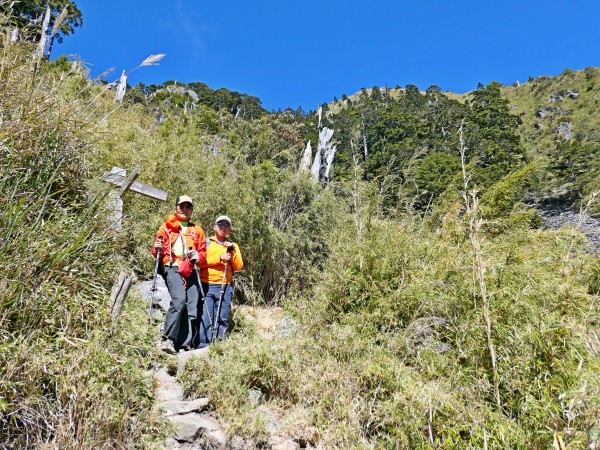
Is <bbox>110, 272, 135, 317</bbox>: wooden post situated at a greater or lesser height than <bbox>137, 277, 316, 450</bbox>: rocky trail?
greater

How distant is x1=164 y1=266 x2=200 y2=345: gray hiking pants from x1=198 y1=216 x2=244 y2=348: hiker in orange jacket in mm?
179

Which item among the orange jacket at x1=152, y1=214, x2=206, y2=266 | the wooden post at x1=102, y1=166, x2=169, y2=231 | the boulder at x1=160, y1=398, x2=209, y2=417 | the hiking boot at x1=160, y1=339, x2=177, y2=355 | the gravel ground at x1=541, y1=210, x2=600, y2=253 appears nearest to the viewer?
the boulder at x1=160, y1=398, x2=209, y2=417

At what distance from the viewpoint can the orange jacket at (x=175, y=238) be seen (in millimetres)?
4090

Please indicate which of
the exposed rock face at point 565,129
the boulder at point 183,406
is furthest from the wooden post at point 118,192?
the exposed rock face at point 565,129

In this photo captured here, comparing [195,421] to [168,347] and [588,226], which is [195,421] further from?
[588,226]

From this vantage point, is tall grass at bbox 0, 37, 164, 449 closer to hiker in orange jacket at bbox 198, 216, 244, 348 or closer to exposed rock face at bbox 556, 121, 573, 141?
hiker in orange jacket at bbox 198, 216, 244, 348

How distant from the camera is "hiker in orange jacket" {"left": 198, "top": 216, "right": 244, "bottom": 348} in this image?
4.32 metres

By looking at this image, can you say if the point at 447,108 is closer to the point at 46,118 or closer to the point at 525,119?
the point at 525,119

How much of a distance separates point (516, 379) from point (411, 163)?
354 centimetres

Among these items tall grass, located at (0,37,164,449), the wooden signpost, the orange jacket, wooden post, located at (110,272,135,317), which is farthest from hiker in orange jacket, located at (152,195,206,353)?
wooden post, located at (110,272,135,317)

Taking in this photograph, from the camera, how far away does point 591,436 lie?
4.66 ft

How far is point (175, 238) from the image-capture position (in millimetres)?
4172

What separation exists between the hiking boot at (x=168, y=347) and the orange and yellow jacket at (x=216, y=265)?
0.87 metres

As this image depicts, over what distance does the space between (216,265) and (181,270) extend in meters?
0.59
